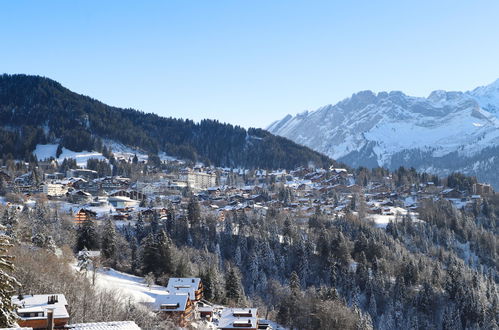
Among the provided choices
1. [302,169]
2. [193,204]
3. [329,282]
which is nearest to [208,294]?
[329,282]

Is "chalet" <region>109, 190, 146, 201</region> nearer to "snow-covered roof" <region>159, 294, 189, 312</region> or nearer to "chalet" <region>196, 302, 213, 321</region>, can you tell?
"chalet" <region>196, 302, 213, 321</region>

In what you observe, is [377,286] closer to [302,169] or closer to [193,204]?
[193,204]

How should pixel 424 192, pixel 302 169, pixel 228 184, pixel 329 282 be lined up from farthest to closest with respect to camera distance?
pixel 302 169 < pixel 228 184 < pixel 424 192 < pixel 329 282

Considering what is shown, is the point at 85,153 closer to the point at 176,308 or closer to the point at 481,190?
the point at 481,190

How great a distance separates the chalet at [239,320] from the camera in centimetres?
4675

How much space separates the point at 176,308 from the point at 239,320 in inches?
254

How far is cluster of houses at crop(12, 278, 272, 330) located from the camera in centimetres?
2936

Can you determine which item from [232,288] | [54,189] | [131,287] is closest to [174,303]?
[131,287]

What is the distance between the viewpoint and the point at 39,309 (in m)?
29.5

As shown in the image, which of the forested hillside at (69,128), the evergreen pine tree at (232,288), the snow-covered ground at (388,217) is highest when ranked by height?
the forested hillside at (69,128)

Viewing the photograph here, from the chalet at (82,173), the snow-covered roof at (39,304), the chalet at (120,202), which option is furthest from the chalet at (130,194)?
the snow-covered roof at (39,304)

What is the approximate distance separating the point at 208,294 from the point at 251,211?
49239mm

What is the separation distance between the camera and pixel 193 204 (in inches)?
3649

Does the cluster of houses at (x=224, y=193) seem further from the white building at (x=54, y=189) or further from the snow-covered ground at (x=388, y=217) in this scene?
the snow-covered ground at (x=388, y=217)
